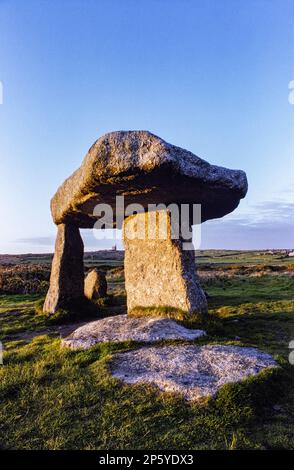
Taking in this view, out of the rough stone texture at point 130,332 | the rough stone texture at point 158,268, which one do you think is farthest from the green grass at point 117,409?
the rough stone texture at point 158,268

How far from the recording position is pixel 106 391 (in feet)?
20.1

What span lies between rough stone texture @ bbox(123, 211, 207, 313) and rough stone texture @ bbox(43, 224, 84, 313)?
10.2 feet

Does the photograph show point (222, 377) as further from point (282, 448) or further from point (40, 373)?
point (40, 373)

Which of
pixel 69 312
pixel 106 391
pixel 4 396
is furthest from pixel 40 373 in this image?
pixel 69 312

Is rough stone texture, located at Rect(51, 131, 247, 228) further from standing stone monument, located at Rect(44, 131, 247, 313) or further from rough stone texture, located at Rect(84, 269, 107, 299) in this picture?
rough stone texture, located at Rect(84, 269, 107, 299)

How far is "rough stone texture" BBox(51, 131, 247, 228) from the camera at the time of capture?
888cm

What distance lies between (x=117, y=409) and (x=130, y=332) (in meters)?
3.73

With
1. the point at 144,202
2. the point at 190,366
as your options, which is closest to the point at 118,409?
the point at 190,366

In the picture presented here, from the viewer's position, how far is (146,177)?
9.34 meters

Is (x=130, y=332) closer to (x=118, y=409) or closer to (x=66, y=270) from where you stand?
(x=118, y=409)

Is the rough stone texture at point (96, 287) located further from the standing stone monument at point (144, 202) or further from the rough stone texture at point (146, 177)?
the rough stone texture at point (146, 177)

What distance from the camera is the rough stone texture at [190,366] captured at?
611cm

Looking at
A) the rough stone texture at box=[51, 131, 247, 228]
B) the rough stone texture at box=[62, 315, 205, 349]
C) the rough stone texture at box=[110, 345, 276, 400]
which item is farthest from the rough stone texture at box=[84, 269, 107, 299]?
the rough stone texture at box=[110, 345, 276, 400]

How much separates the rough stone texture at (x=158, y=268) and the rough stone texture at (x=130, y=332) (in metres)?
1.37
